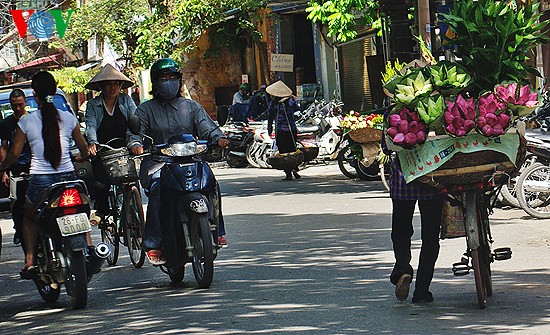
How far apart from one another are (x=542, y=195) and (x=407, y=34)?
20.6 ft

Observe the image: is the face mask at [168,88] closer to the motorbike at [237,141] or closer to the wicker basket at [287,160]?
the wicker basket at [287,160]

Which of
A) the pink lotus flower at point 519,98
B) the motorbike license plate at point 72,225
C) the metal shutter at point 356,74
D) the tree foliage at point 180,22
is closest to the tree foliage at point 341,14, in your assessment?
the metal shutter at point 356,74

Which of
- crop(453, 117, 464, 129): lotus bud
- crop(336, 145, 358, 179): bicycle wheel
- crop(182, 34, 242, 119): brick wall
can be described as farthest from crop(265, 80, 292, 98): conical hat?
crop(182, 34, 242, 119): brick wall

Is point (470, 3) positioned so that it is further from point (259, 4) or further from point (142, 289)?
point (259, 4)

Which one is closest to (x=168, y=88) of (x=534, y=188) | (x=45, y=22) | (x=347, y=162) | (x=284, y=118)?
(x=534, y=188)

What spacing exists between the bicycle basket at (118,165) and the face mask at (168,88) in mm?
923

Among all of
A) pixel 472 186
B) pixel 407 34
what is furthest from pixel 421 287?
pixel 407 34

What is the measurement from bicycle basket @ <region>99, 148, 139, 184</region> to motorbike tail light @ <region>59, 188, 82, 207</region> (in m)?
1.94

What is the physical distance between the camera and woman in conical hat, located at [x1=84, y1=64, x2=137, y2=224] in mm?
11711

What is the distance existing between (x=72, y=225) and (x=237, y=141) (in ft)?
59.7

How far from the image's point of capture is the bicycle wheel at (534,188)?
13.5 meters

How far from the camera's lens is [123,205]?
11.4 meters

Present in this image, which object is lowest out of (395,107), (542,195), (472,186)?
(542,195)

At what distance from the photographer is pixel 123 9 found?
37.1 metres
